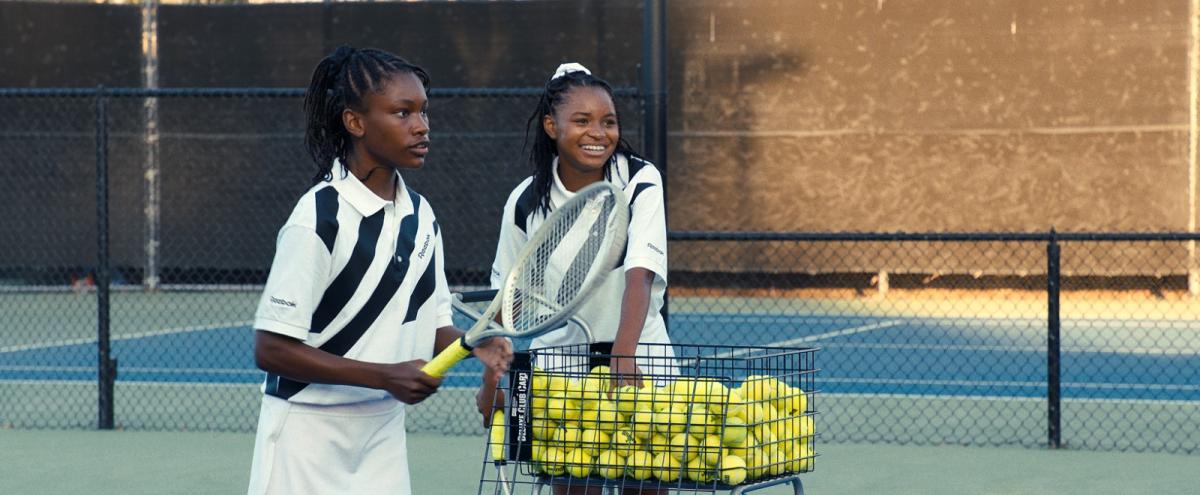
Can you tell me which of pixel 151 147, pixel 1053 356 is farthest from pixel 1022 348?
pixel 151 147

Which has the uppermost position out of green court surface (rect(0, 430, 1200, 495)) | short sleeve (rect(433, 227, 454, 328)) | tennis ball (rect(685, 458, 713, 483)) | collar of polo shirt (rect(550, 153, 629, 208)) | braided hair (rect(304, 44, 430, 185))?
braided hair (rect(304, 44, 430, 185))

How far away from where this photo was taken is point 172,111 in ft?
64.3

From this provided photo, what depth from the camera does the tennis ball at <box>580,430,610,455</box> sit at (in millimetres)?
3350

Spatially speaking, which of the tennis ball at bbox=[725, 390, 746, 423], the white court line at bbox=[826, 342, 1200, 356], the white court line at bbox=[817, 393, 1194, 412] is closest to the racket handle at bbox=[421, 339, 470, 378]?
the tennis ball at bbox=[725, 390, 746, 423]

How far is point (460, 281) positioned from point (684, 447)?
15.9m

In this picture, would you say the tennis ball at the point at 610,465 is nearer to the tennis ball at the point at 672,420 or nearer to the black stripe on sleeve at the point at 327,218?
→ the tennis ball at the point at 672,420

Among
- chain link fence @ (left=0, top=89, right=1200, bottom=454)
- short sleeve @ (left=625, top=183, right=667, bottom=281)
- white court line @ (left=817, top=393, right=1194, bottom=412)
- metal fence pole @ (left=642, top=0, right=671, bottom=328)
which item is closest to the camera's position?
short sleeve @ (left=625, top=183, right=667, bottom=281)

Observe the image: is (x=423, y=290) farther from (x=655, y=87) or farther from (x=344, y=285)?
(x=655, y=87)

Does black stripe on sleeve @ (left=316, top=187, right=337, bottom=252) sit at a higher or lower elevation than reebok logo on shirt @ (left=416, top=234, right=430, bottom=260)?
higher

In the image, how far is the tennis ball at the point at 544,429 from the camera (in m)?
3.41

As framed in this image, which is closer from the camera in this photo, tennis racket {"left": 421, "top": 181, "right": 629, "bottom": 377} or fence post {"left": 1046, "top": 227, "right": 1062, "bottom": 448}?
tennis racket {"left": 421, "top": 181, "right": 629, "bottom": 377}

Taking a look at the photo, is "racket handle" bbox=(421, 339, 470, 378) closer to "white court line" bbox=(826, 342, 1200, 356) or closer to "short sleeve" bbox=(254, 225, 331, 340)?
"short sleeve" bbox=(254, 225, 331, 340)

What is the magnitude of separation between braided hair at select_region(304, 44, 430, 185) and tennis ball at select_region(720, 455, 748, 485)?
0.99 m

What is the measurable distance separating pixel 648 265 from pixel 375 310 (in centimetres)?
98
